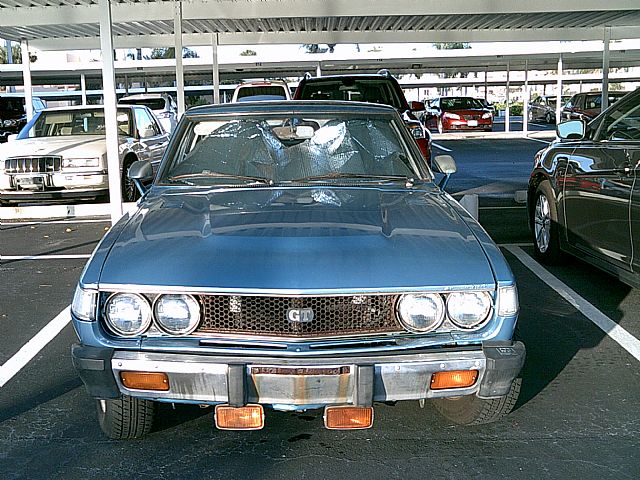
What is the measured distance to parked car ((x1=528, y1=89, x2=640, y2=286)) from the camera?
561 centimetres

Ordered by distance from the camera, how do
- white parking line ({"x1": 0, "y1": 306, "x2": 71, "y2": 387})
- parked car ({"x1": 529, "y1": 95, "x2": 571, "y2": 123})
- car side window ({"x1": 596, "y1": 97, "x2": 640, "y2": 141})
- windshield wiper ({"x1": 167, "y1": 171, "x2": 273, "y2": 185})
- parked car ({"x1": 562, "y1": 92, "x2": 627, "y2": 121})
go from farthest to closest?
1. parked car ({"x1": 529, "y1": 95, "x2": 571, "y2": 123})
2. parked car ({"x1": 562, "y1": 92, "x2": 627, "y2": 121})
3. car side window ({"x1": 596, "y1": 97, "x2": 640, "y2": 141})
4. white parking line ({"x1": 0, "y1": 306, "x2": 71, "y2": 387})
5. windshield wiper ({"x1": 167, "y1": 171, "x2": 273, "y2": 185})

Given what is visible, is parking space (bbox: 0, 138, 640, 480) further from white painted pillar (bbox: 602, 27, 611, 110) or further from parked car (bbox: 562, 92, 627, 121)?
parked car (bbox: 562, 92, 627, 121)

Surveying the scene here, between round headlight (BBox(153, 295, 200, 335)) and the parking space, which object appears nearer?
round headlight (BBox(153, 295, 200, 335))

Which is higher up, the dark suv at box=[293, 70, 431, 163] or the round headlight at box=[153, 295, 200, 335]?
the dark suv at box=[293, 70, 431, 163]

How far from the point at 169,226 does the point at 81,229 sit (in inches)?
273

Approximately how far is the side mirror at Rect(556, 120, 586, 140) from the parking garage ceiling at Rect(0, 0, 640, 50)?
21.4 ft

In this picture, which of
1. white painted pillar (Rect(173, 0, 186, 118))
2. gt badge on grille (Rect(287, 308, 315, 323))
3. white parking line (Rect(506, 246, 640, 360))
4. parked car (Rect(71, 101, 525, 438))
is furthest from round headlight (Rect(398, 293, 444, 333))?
white painted pillar (Rect(173, 0, 186, 118))

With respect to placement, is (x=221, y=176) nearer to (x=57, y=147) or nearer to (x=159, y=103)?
(x=57, y=147)

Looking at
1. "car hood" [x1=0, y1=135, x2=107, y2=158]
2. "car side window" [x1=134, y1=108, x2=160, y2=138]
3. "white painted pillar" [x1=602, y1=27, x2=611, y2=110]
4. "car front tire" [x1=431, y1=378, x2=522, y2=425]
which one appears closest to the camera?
"car front tire" [x1=431, y1=378, x2=522, y2=425]

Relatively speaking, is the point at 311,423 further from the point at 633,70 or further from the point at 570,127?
the point at 633,70

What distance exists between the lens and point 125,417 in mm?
3656

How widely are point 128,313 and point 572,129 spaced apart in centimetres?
451

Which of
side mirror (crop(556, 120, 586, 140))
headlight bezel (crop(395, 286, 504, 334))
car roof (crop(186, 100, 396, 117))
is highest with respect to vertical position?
car roof (crop(186, 100, 396, 117))

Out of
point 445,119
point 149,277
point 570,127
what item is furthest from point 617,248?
point 445,119
